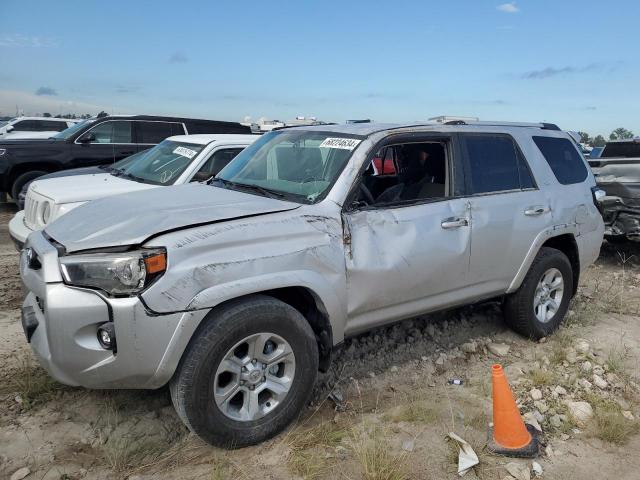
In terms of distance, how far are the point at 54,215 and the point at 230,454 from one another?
3.49m

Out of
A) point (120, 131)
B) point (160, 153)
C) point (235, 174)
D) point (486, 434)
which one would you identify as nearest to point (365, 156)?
point (235, 174)

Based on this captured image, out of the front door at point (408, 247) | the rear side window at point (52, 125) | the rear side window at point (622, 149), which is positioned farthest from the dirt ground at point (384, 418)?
the rear side window at point (52, 125)

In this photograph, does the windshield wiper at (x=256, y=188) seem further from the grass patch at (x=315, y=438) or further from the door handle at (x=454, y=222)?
the grass patch at (x=315, y=438)

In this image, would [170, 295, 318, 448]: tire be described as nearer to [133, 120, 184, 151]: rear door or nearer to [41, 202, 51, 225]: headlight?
[41, 202, 51, 225]: headlight

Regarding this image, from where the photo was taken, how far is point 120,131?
32.3 feet

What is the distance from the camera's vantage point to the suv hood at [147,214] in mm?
2801

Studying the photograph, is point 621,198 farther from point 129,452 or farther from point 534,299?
point 129,452

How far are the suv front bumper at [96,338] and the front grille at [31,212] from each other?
3272 millimetres

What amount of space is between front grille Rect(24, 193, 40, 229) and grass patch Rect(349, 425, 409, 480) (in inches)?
166

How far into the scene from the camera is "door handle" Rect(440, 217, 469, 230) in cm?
379

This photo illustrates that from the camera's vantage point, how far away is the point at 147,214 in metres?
3.04

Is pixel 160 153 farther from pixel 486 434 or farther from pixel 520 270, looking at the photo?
pixel 486 434

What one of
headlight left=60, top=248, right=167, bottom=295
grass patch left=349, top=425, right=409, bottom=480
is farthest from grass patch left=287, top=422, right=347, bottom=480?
headlight left=60, top=248, right=167, bottom=295

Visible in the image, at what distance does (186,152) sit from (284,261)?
12.8 ft
